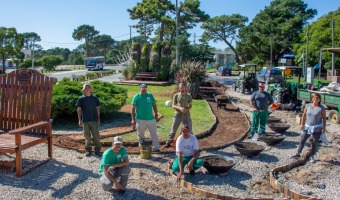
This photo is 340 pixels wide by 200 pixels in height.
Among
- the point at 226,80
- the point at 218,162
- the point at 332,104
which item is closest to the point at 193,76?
the point at 332,104

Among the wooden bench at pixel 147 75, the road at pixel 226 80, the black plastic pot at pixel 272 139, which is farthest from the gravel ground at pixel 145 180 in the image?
the road at pixel 226 80

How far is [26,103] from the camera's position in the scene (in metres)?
7.25

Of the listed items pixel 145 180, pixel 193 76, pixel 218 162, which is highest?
pixel 193 76

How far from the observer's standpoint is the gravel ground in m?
5.50

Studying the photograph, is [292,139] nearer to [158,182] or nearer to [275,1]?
[158,182]

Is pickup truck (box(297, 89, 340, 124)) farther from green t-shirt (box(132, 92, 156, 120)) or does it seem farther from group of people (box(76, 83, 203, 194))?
green t-shirt (box(132, 92, 156, 120))

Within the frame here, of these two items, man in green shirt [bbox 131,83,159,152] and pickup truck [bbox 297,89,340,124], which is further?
pickup truck [bbox 297,89,340,124]

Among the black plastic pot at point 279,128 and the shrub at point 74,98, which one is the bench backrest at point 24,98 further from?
the black plastic pot at point 279,128

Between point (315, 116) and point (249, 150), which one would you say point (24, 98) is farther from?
point (315, 116)

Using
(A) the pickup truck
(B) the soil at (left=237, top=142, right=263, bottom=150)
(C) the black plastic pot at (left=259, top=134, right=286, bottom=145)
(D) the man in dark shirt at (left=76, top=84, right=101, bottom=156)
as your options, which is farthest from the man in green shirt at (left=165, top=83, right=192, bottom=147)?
(A) the pickup truck

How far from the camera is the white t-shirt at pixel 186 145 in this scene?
20.5 feet

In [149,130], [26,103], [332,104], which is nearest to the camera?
[26,103]

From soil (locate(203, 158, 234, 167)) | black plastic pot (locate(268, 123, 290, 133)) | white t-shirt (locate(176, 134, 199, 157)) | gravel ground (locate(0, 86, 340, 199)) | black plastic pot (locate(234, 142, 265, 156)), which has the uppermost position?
white t-shirt (locate(176, 134, 199, 157))

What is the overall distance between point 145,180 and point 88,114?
2.04 meters
